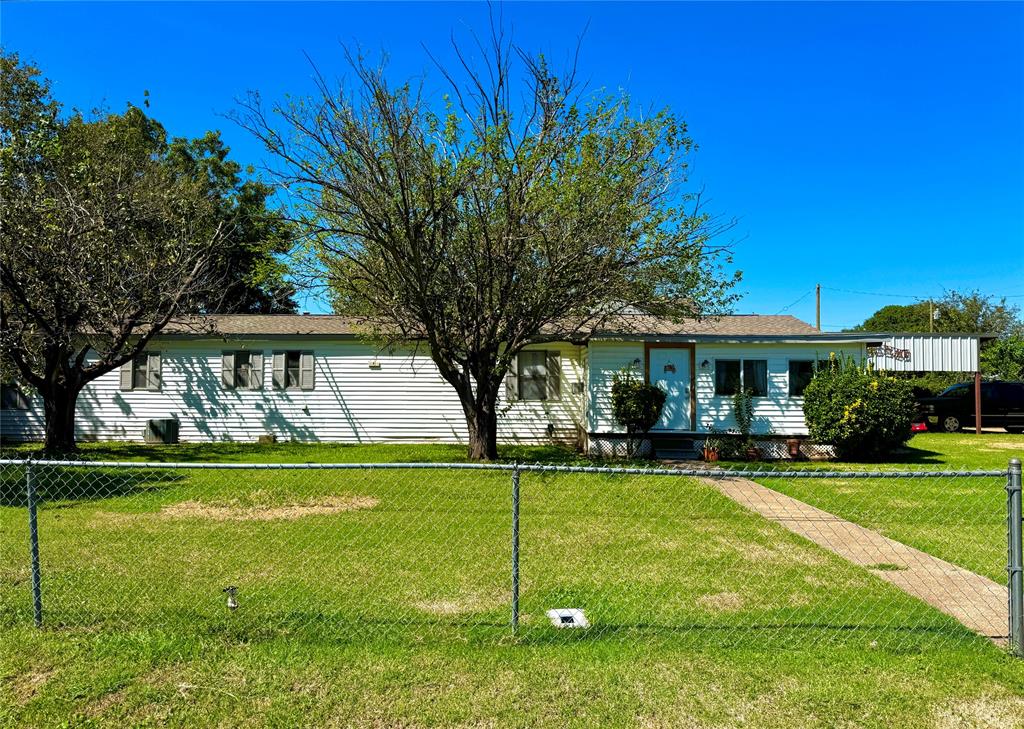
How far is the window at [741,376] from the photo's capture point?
51.6 ft

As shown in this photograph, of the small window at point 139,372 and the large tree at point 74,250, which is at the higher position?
the large tree at point 74,250

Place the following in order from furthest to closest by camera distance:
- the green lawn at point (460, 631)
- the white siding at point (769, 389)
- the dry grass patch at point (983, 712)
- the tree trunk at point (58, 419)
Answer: the white siding at point (769, 389), the tree trunk at point (58, 419), the green lawn at point (460, 631), the dry grass patch at point (983, 712)

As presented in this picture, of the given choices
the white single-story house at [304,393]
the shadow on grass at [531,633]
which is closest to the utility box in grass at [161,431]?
the white single-story house at [304,393]

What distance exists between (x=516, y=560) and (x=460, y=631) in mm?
582

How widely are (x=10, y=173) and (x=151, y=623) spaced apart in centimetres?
1038

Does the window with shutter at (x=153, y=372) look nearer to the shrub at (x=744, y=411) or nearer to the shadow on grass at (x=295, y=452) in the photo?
the shadow on grass at (x=295, y=452)

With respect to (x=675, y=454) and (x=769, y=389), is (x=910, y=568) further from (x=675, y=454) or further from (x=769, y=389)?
(x=769, y=389)

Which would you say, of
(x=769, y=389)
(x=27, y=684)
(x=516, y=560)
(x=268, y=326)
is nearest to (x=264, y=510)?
(x=27, y=684)

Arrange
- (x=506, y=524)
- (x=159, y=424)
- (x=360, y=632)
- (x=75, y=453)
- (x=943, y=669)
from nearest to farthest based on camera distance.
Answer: (x=943, y=669) → (x=360, y=632) → (x=506, y=524) → (x=75, y=453) → (x=159, y=424)

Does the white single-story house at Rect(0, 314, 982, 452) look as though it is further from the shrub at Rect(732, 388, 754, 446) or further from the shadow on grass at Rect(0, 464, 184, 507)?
the shadow on grass at Rect(0, 464, 184, 507)

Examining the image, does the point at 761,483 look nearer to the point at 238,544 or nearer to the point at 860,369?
the point at 860,369

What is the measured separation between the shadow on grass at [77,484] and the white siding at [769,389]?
1096 cm

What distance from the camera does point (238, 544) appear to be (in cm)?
660

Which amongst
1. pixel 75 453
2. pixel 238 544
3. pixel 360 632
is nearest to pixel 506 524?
pixel 238 544
